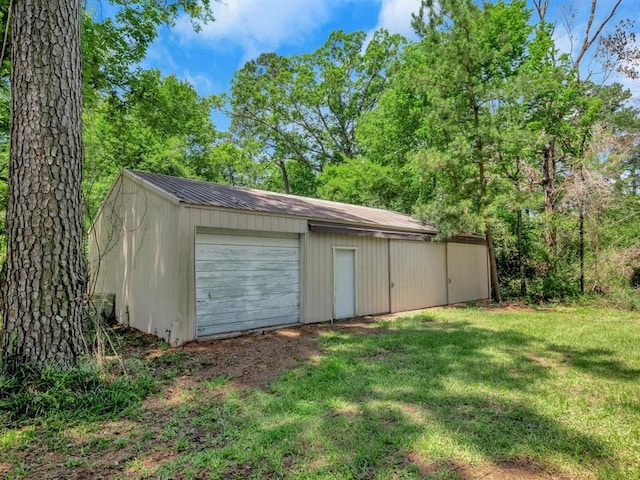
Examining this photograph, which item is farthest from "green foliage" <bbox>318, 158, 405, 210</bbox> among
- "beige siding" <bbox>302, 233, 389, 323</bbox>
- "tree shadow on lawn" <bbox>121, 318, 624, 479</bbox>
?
"tree shadow on lawn" <bbox>121, 318, 624, 479</bbox>

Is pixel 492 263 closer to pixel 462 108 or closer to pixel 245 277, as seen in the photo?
pixel 462 108

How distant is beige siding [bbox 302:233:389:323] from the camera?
8.15m

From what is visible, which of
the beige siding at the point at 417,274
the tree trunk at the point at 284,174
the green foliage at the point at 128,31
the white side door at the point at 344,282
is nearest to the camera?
the white side door at the point at 344,282

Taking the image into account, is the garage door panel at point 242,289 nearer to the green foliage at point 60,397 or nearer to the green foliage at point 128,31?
the green foliage at point 60,397

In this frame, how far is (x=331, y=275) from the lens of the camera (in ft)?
28.1

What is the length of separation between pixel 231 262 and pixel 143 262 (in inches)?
69.6

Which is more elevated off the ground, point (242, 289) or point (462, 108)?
point (462, 108)

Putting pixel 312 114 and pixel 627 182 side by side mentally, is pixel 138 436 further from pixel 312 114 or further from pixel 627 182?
pixel 312 114

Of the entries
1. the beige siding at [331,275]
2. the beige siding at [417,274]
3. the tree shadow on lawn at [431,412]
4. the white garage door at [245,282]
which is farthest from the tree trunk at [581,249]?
the white garage door at [245,282]

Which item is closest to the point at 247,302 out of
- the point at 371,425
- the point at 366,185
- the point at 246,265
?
the point at 246,265

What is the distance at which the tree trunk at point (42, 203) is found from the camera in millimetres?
3543

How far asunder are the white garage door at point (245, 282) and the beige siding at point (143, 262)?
451 mm

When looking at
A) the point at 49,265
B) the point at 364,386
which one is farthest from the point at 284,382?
the point at 49,265

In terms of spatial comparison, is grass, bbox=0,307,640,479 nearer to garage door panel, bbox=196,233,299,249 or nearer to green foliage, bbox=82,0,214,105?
garage door panel, bbox=196,233,299,249
